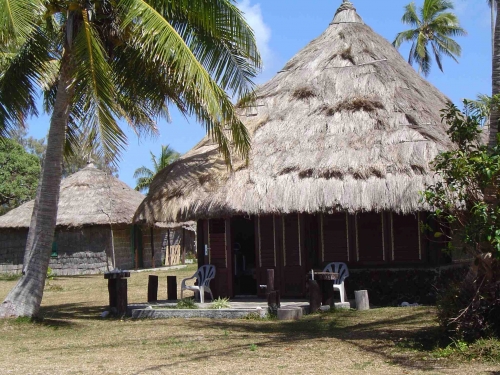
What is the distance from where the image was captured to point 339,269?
1372cm

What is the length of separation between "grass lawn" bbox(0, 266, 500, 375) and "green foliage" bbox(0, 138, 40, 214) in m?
24.1

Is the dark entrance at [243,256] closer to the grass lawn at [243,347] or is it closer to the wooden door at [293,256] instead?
the wooden door at [293,256]

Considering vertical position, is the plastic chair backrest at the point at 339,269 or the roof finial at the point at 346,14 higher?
the roof finial at the point at 346,14

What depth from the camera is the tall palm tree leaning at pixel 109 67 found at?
1063cm

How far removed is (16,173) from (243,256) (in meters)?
23.2

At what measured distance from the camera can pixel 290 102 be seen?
15531mm

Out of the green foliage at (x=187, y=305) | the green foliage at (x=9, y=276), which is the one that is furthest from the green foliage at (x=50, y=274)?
the green foliage at (x=187, y=305)

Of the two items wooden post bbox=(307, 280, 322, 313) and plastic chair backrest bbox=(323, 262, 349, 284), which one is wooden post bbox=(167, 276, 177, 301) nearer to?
plastic chair backrest bbox=(323, 262, 349, 284)

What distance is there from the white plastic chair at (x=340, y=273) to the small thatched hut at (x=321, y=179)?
1.52ft

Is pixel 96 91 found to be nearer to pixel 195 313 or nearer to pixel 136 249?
pixel 195 313

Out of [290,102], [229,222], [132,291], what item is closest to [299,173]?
[229,222]

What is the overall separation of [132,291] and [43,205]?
A: 7.78 m

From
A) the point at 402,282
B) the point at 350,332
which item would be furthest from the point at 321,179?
the point at 350,332

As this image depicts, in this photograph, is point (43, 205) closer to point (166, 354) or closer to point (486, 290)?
point (166, 354)
